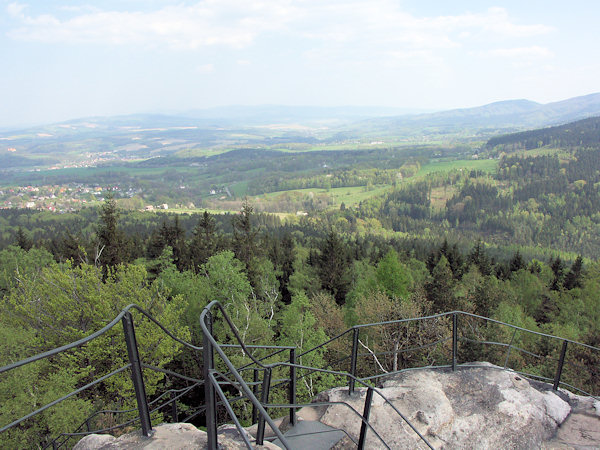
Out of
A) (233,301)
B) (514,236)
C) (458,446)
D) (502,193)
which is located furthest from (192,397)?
(502,193)

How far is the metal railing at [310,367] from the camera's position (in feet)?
11.0

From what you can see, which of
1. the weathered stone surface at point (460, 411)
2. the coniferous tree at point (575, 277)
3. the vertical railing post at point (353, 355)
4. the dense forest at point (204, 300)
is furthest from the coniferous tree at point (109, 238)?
the coniferous tree at point (575, 277)

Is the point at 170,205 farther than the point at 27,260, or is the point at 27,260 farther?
the point at 170,205

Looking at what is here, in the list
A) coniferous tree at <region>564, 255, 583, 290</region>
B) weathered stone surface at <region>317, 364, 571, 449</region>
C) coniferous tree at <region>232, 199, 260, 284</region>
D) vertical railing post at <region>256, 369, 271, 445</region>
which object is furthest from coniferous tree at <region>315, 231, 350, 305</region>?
vertical railing post at <region>256, 369, 271, 445</region>

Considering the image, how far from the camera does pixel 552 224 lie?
15112 cm

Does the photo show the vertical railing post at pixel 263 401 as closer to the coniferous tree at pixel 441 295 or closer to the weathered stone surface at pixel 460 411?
the weathered stone surface at pixel 460 411

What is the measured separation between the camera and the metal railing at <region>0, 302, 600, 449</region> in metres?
3.35

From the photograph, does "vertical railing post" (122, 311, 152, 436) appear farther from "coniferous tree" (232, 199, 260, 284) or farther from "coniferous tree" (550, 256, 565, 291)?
"coniferous tree" (550, 256, 565, 291)

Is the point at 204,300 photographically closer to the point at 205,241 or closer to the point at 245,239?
the point at 245,239

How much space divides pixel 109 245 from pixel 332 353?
57.2 ft

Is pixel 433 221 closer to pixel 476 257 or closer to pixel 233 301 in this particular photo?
pixel 476 257

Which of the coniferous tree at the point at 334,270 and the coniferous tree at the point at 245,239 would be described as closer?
the coniferous tree at the point at 245,239

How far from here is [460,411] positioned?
6930mm

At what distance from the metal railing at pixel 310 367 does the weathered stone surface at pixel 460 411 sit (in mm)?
276
